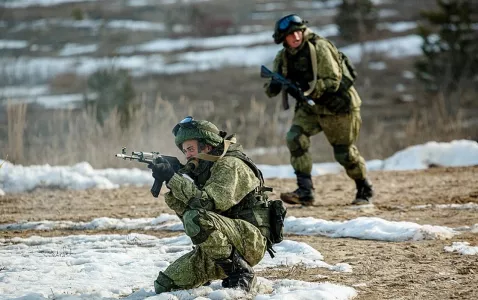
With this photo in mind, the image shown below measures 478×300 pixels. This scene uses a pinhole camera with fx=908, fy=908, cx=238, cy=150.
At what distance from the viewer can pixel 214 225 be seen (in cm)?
494

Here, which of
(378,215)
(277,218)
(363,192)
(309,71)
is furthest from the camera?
(363,192)

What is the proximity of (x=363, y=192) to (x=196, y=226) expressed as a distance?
448cm

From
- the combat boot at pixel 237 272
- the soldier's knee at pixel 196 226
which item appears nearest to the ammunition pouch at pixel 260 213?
the combat boot at pixel 237 272

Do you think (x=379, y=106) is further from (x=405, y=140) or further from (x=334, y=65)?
(x=334, y=65)

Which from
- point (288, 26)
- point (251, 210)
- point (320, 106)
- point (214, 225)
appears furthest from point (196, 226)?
point (320, 106)

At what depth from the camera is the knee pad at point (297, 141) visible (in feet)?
28.9

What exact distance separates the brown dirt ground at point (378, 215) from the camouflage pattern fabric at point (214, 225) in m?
0.71

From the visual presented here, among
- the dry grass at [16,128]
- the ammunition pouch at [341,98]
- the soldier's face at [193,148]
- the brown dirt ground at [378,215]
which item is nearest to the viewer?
the soldier's face at [193,148]

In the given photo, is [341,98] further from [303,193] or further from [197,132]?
[197,132]

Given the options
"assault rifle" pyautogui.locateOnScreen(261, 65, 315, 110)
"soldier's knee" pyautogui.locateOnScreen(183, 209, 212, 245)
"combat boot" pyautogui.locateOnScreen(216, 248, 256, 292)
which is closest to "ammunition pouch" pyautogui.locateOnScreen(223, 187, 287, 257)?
"combat boot" pyautogui.locateOnScreen(216, 248, 256, 292)

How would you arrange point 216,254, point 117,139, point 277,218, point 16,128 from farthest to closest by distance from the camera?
1. point 117,139
2. point 16,128
3. point 277,218
4. point 216,254

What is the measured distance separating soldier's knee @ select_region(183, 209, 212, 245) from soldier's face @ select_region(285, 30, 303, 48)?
12.6ft

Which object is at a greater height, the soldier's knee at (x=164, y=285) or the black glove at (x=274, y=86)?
the black glove at (x=274, y=86)

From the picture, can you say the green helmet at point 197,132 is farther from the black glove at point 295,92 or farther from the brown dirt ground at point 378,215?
the black glove at point 295,92
